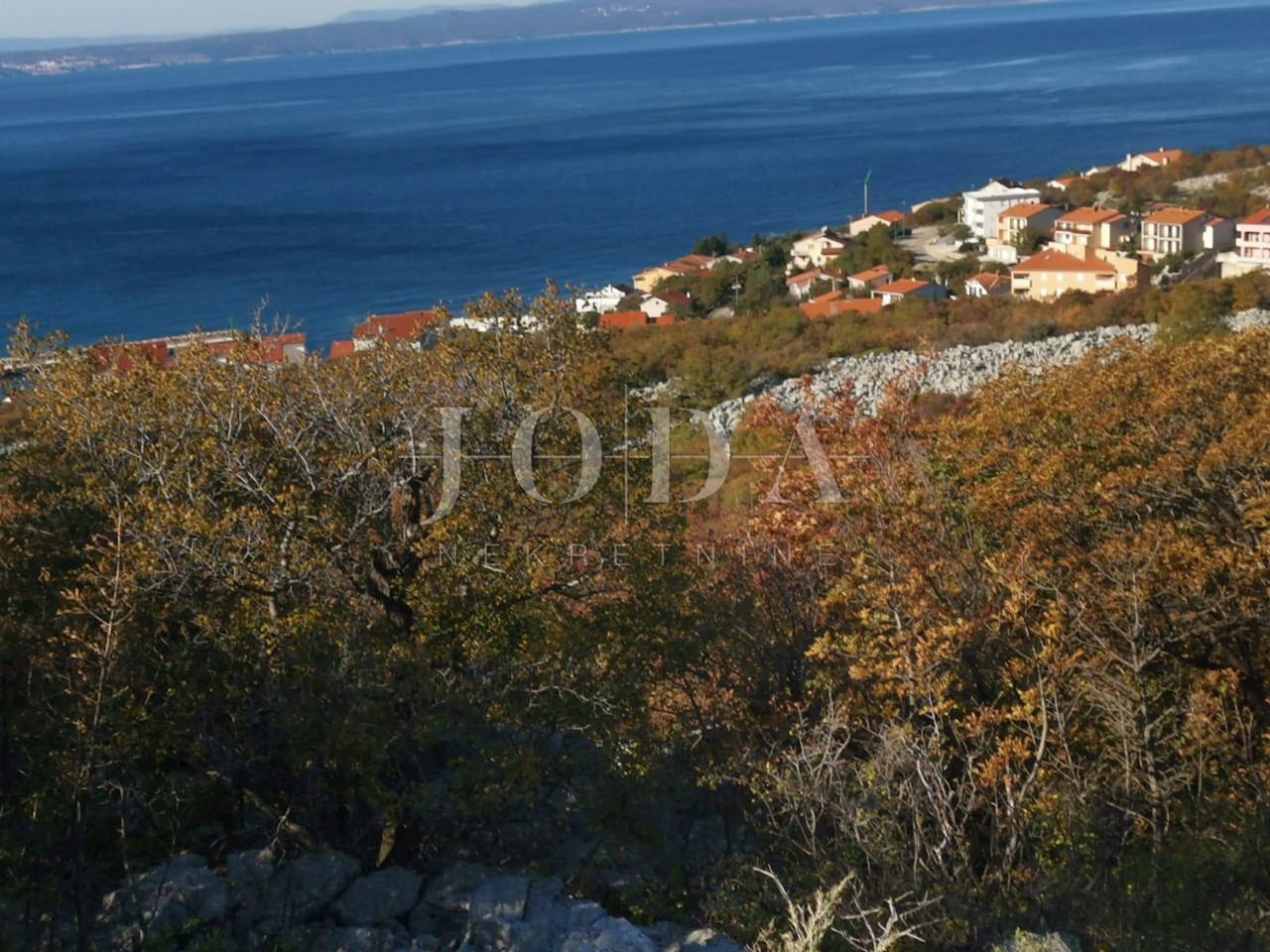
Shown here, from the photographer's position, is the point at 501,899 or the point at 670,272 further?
the point at 670,272

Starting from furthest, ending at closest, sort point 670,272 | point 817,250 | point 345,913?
point 817,250 < point 670,272 < point 345,913

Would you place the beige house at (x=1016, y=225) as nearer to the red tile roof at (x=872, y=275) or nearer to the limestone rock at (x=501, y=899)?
the red tile roof at (x=872, y=275)

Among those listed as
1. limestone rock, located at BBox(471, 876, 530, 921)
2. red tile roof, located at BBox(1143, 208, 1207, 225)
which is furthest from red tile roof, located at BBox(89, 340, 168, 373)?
red tile roof, located at BBox(1143, 208, 1207, 225)

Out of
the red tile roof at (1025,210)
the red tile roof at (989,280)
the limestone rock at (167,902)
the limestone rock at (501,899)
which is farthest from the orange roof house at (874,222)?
the limestone rock at (167,902)

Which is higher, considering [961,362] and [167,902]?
[167,902]

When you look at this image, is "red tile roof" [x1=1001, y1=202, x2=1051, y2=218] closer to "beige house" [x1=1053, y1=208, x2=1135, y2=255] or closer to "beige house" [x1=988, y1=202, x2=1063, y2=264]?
"beige house" [x1=988, y1=202, x2=1063, y2=264]

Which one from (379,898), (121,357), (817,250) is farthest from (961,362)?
(817,250)

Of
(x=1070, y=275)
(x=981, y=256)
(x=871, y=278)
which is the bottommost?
(x=981, y=256)

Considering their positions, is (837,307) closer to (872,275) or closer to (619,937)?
(872,275)
